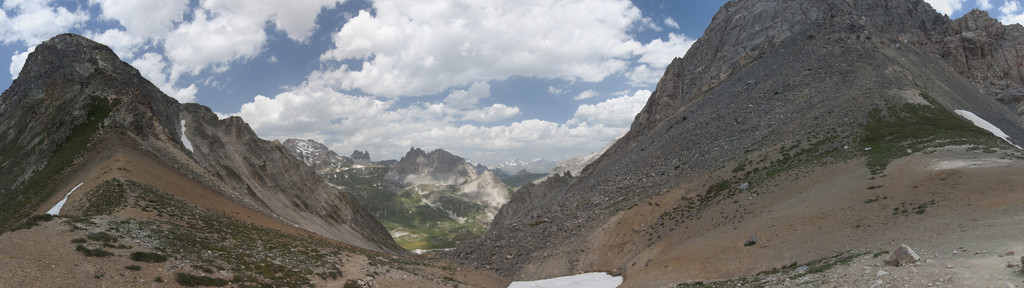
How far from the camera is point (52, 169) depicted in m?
49.6

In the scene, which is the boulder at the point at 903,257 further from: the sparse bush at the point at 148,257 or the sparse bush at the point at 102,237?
the sparse bush at the point at 102,237

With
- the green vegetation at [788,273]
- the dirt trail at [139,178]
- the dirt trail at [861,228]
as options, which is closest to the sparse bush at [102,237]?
the dirt trail at [139,178]

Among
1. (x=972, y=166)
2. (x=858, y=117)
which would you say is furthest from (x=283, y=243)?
(x=858, y=117)

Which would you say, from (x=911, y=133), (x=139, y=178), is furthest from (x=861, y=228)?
(x=139, y=178)

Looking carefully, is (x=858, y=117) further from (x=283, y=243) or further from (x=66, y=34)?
(x=66, y=34)

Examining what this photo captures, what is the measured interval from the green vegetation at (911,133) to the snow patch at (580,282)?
907 inches

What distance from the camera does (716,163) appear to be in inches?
2149

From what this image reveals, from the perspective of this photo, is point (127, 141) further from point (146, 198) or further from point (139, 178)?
point (146, 198)

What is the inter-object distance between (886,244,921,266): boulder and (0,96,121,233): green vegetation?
2226 inches

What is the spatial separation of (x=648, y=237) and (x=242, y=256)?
116 feet

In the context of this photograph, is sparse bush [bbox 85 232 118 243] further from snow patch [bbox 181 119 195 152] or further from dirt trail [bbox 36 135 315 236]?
snow patch [bbox 181 119 195 152]

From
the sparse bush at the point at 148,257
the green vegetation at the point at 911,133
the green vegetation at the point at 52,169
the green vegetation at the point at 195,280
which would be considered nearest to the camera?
the green vegetation at the point at 195,280

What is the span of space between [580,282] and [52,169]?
5802cm

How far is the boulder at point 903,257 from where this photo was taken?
61.3 feet
